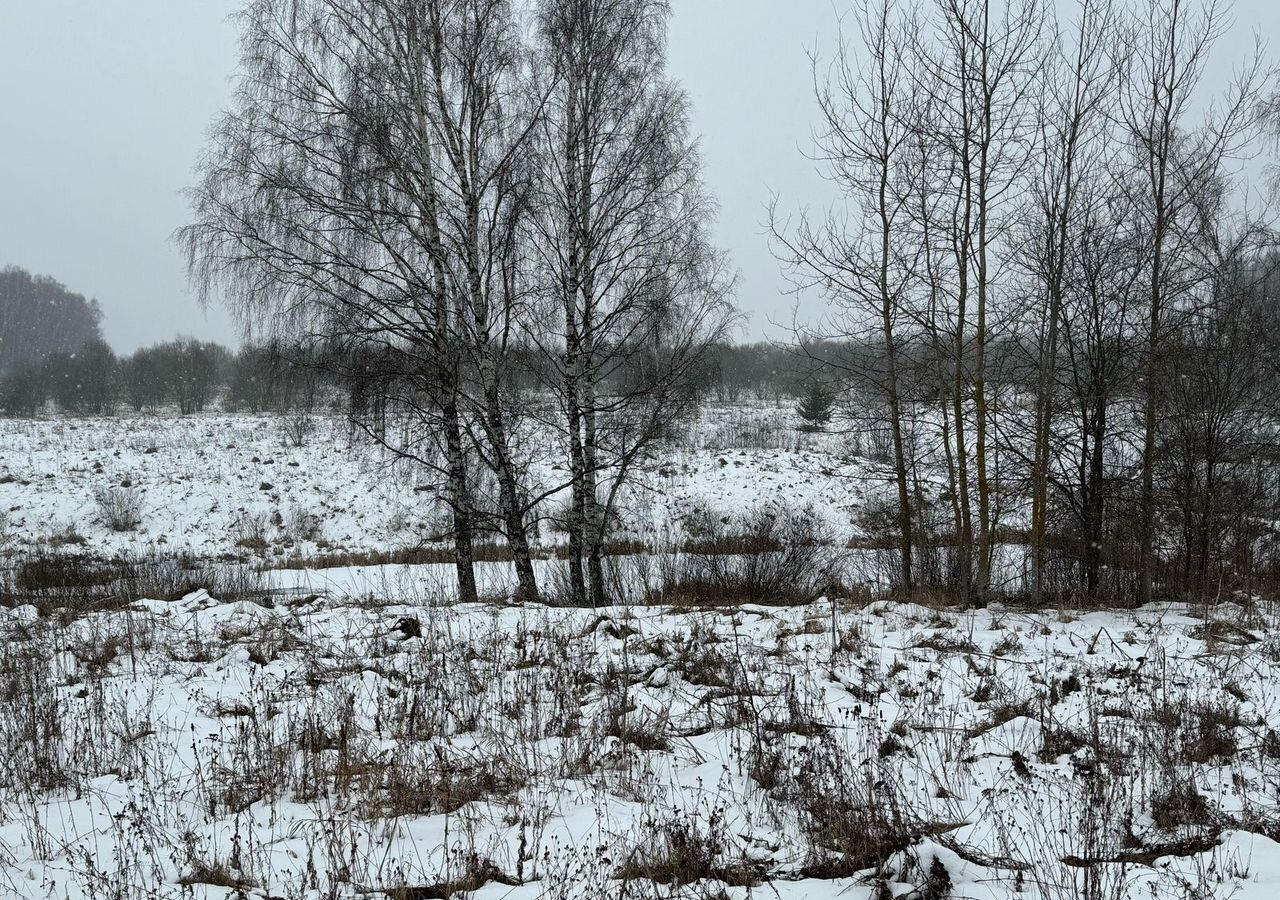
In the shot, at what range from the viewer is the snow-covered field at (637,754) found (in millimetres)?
3037

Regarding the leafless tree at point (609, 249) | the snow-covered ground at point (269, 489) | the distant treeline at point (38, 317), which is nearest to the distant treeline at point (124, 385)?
the snow-covered ground at point (269, 489)

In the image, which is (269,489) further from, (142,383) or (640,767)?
(142,383)

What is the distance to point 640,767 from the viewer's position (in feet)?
13.4

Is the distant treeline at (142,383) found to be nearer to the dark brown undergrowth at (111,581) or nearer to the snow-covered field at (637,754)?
the dark brown undergrowth at (111,581)

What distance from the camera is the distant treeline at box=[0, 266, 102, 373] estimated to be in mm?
64250

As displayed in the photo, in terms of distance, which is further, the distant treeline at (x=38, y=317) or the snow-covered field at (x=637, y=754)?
the distant treeline at (x=38, y=317)

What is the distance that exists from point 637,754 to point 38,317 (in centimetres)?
8405

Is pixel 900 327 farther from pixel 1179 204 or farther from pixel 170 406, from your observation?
pixel 170 406

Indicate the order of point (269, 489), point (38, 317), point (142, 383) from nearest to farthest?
point (269, 489) → point (142, 383) → point (38, 317)

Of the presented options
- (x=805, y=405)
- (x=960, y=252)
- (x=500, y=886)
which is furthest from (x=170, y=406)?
(x=500, y=886)

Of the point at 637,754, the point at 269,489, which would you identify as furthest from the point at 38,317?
the point at 637,754

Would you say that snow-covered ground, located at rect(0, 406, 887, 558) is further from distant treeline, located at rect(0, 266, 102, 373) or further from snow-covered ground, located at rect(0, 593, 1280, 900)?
distant treeline, located at rect(0, 266, 102, 373)

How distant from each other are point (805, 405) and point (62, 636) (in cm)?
2685

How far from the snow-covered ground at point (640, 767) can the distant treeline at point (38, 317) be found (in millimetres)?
71250
